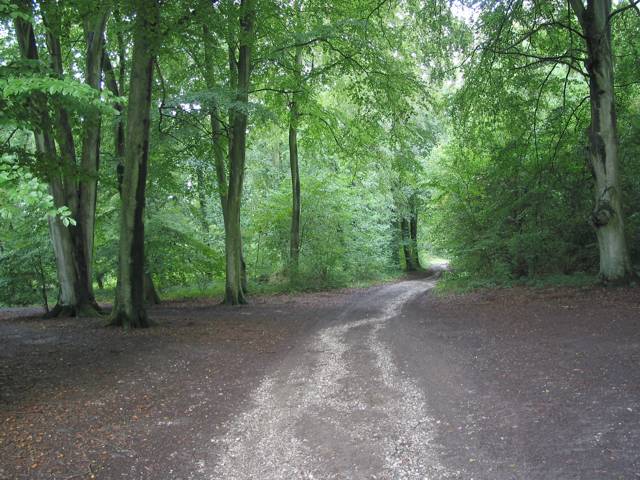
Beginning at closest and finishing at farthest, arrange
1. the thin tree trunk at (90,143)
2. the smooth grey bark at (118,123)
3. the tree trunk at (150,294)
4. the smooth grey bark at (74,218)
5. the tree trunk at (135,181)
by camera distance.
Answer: the tree trunk at (135,181), the smooth grey bark at (74,218), the thin tree trunk at (90,143), the smooth grey bark at (118,123), the tree trunk at (150,294)

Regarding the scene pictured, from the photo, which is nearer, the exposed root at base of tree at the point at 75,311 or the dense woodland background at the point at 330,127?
the dense woodland background at the point at 330,127

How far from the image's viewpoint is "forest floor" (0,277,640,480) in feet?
12.6

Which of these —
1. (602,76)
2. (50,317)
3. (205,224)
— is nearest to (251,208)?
(205,224)

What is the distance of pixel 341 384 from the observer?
6.07m

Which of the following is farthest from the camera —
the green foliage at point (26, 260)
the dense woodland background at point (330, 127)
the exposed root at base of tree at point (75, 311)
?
the green foliage at point (26, 260)

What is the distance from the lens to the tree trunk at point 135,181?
387 inches

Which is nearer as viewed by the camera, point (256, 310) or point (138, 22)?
point (138, 22)

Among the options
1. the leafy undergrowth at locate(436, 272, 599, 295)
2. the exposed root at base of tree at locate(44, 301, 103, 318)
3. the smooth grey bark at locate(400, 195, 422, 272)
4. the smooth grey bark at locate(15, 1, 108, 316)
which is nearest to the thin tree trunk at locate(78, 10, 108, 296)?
the smooth grey bark at locate(15, 1, 108, 316)

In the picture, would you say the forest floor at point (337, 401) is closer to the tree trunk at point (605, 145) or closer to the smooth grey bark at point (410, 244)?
the tree trunk at point (605, 145)

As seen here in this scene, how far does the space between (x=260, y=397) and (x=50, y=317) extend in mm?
9322

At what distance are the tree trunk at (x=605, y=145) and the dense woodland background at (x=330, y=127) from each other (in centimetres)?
5

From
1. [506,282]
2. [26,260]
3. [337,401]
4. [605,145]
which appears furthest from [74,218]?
[605,145]

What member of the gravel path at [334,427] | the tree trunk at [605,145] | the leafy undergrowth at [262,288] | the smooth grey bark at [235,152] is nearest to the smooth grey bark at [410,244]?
the leafy undergrowth at [262,288]

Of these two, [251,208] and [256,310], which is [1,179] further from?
[251,208]
